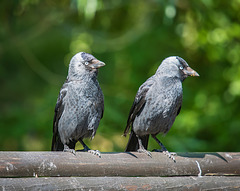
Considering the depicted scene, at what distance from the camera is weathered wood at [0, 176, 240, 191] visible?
2.67 meters

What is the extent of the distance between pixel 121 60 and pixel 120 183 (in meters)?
4.42

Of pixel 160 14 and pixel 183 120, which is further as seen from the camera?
pixel 160 14

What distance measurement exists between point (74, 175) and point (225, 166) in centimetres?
135

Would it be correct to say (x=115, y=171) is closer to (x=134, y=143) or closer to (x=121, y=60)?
(x=134, y=143)

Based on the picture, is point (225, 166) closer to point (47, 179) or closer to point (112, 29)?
point (47, 179)

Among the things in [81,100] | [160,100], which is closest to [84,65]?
[81,100]

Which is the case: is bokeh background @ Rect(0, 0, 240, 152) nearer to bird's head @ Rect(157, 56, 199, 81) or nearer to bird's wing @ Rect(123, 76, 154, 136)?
bird's wing @ Rect(123, 76, 154, 136)

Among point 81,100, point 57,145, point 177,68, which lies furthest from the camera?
point 57,145

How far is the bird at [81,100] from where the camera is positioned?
11.7 feet

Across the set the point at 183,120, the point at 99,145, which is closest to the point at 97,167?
the point at 99,145

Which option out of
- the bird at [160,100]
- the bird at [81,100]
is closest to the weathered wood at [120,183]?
the bird at [160,100]

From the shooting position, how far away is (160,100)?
12.1 ft

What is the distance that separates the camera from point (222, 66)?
676 cm

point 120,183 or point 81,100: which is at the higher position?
point 81,100
